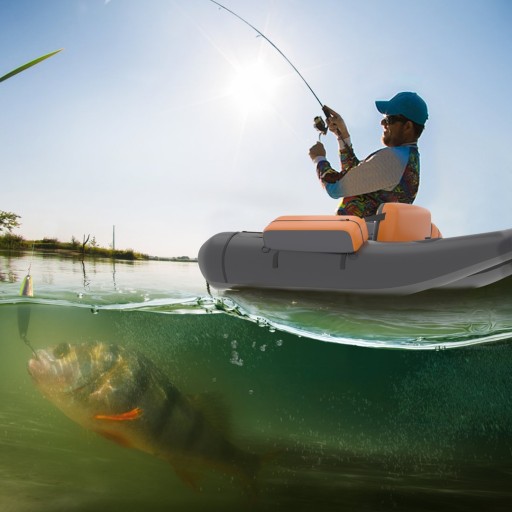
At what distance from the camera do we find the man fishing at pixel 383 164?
9.78 ft

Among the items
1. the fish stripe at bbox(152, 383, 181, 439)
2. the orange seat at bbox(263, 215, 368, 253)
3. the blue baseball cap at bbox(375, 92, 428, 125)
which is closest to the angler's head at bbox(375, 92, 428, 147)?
the blue baseball cap at bbox(375, 92, 428, 125)

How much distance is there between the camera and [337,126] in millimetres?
3271

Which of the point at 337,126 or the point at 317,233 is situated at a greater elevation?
the point at 337,126

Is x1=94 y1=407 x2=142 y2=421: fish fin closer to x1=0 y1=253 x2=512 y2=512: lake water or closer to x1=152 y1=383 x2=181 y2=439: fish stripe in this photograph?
x1=152 y1=383 x2=181 y2=439: fish stripe

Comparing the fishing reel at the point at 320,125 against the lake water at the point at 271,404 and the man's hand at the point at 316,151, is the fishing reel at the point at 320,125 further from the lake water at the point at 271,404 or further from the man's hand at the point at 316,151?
the lake water at the point at 271,404

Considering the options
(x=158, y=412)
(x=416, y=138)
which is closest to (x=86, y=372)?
(x=158, y=412)

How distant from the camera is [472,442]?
647cm

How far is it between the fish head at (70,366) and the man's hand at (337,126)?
2784 mm

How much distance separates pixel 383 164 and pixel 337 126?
0.50m

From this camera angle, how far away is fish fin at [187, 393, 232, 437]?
14.6ft

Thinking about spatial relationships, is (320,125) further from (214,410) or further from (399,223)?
(214,410)

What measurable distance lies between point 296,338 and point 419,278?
276 centimetres

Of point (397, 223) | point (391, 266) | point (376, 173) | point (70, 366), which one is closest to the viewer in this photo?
point (391, 266)

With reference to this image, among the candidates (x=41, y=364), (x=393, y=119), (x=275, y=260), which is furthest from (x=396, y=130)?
(x=41, y=364)
